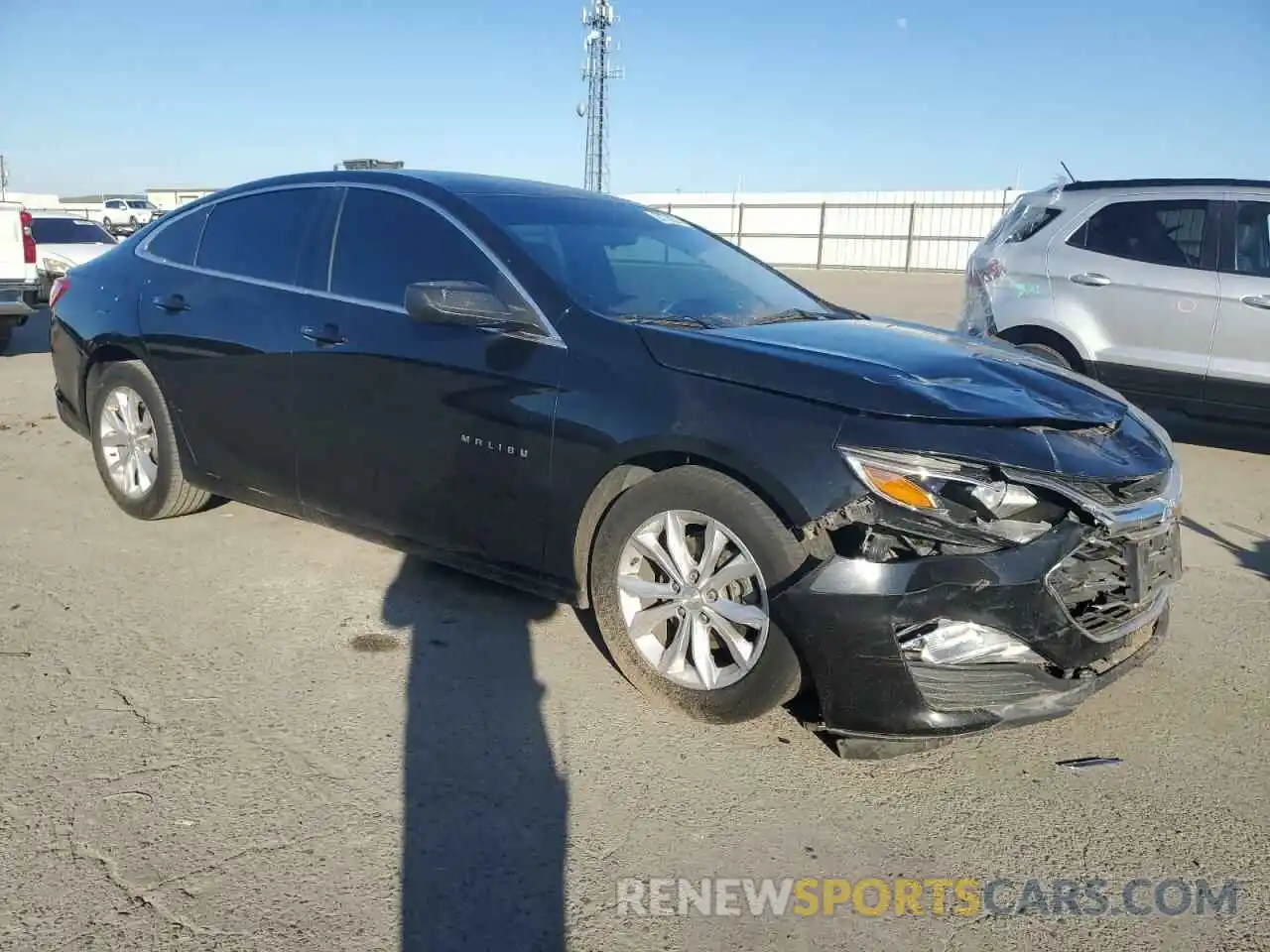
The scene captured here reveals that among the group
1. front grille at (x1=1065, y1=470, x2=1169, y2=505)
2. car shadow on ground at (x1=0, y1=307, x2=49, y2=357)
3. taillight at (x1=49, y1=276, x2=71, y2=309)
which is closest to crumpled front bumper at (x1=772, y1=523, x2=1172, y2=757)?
front grille at (x1=1065, y1=470, x2=1169, y2=505)

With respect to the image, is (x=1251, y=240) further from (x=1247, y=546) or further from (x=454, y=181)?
(x=454, y=181)

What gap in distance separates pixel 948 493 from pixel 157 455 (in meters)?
3.78

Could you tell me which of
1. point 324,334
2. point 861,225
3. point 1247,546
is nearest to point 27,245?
point 324,334

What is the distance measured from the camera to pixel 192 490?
4.97 m

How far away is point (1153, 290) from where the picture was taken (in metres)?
6.93

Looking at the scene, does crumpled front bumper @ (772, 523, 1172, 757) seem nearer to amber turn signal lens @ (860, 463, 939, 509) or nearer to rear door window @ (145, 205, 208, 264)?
amber turn signal lens @ (860, 463, 939, 509)

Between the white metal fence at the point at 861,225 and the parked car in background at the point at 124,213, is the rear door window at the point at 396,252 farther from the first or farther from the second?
the parked car in background at the point at 124,213

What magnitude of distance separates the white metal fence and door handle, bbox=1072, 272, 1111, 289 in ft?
80.8

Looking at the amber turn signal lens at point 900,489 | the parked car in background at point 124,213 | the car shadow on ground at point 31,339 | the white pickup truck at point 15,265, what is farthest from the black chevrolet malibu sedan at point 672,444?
the parked car in background at point 124,213

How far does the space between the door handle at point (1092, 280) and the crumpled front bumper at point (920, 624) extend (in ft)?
16.2

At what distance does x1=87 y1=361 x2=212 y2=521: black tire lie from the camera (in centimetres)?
479

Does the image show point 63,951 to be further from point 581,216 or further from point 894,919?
point 581,216

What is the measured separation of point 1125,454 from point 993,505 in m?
0.60

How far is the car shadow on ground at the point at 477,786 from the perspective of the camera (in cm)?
228
